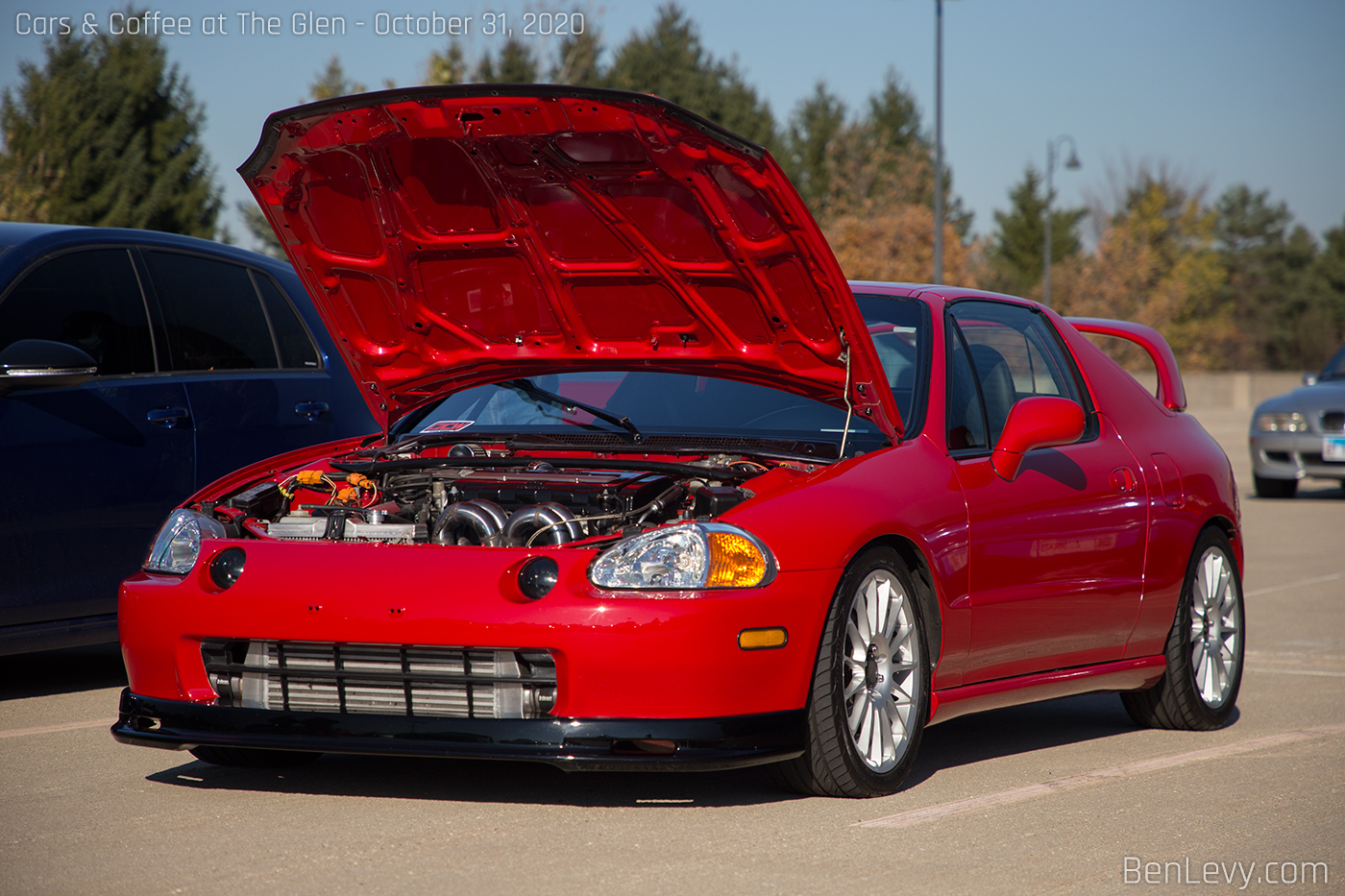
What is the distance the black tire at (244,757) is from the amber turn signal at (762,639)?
1.55 meters

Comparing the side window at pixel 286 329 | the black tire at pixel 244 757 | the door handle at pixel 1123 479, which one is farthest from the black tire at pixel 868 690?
the side window at pixel 286 329

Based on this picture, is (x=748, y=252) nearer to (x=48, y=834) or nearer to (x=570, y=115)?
(x=570, y=115)

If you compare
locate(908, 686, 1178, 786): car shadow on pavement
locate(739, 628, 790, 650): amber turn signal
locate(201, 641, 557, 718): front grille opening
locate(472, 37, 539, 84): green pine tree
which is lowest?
locate(908, 686, 1178, 786): car shadow on pavement

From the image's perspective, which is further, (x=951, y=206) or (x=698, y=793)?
(x=951, y=206)

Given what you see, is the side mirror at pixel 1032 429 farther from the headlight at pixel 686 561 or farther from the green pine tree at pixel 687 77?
the green pine tree at pixel 687 77

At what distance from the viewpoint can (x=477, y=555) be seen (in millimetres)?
4180

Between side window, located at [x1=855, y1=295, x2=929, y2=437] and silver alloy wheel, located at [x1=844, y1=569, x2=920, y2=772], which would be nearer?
silver alloy wheel, located at [x1=844, y1=569, x2=920, y2=772]

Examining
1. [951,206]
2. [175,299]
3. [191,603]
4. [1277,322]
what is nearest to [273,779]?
[191,603]

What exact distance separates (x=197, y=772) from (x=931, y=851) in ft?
7.47

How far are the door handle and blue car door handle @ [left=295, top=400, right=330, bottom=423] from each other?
336 cm

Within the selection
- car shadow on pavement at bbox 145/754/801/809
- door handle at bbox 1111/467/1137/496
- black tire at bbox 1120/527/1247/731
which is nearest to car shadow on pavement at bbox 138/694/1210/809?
car shadow on pavement at bbox 145/754/801/809

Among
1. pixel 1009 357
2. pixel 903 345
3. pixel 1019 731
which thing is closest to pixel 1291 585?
pixel 1019 731

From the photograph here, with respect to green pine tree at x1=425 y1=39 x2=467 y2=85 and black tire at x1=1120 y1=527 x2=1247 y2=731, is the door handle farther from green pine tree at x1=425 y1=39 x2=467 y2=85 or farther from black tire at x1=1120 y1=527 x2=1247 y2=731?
green pine tree at x1=425 y1=39 x2=467 y2=85

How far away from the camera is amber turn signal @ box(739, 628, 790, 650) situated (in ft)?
13.5
